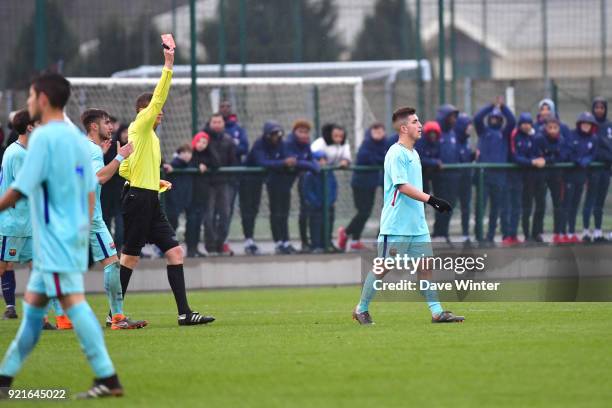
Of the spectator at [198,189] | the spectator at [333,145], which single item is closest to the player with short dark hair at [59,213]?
the spectator at [198,189]

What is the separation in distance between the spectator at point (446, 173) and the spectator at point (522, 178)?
0.91m

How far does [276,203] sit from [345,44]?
34.2 ft

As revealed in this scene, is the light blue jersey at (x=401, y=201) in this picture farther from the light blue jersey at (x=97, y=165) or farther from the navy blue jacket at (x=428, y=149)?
the navy blue jacket at (x=428, y=149)

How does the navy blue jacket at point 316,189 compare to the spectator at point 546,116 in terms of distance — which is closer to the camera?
the navy blue jacket at point 316,189

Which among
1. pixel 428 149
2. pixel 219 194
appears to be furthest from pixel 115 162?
pixel 428 149

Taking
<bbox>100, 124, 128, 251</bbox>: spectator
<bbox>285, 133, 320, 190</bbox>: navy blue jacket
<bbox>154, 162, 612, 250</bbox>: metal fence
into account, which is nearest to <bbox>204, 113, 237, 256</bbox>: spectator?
<bbox>154, 162, 612, 250</bbox>: metal fence

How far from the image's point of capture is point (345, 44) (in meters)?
29.6

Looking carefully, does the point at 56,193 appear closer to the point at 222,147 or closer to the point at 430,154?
the point at 222,147

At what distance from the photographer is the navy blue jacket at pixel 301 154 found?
2014cm

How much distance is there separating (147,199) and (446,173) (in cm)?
815

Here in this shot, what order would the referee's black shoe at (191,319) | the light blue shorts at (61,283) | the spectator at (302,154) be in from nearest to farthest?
the light blue shorts at (61,283), the referee's black shoe at (191,319), the spectator at (302,154)

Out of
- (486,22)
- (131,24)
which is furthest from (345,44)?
(131,24)

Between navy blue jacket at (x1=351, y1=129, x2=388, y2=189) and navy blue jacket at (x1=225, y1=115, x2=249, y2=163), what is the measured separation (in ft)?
5.99

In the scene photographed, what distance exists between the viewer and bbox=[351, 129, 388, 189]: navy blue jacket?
2039cm
